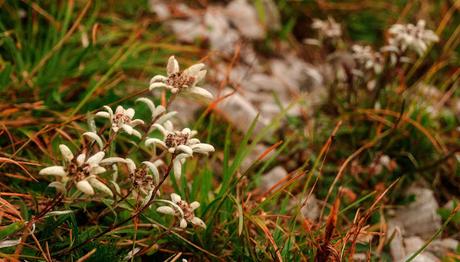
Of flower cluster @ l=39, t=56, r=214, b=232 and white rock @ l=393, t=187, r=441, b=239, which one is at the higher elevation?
flower cluster @ l=39, t=56, r=214, b=232

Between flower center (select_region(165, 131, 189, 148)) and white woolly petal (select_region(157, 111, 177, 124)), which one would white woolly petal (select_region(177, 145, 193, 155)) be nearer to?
flower center (select_region(165, 131, 189, 148))

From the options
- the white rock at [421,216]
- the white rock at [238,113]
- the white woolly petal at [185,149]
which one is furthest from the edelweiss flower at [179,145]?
the white rock at [421,216]

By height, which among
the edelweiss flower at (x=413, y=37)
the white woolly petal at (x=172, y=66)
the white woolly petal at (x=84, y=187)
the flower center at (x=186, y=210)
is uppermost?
the white woolly petal at (x=172, y=66)

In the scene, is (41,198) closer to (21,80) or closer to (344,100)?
(21,80)

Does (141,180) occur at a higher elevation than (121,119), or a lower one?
lower

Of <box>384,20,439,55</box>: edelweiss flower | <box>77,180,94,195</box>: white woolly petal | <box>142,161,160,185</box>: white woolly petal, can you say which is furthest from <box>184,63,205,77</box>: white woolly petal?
<box>384,20,439,55</box>: edelweiss flower

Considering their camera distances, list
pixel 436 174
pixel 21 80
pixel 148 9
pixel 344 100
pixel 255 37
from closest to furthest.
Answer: pixel 21 80 < pixel 436 174 < pixel 344 100 < pixel 148 9 < pixel 255 37

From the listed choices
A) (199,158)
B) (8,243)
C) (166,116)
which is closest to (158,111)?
(166,116)

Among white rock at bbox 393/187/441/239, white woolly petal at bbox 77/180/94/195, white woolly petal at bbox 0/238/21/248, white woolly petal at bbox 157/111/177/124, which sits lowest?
white rock at bbox 393/187/441/239

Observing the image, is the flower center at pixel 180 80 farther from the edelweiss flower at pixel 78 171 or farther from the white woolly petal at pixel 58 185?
the white woolly petal at pixel 58 185

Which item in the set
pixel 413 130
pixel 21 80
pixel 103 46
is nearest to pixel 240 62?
pixel 103 46

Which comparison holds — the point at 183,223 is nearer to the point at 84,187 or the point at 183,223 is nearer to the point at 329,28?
the point at 84,187
